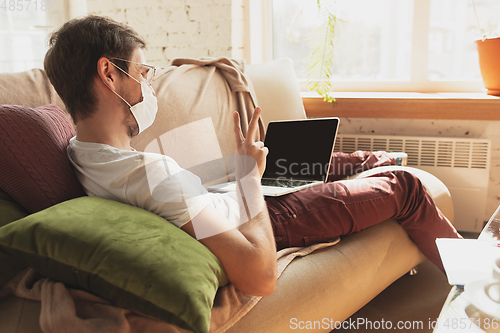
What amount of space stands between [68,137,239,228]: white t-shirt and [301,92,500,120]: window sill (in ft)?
4.63

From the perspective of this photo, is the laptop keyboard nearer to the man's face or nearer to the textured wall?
the man's face

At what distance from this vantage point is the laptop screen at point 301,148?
5.01 ft

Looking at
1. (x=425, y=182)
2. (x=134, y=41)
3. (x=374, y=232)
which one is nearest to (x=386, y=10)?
(x=425, y=182)

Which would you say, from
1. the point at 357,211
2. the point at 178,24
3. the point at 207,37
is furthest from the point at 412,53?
the point at 357,211

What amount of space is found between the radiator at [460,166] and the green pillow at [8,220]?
182 centimetres

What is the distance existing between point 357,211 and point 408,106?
3.46 feet

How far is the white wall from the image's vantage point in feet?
7.04

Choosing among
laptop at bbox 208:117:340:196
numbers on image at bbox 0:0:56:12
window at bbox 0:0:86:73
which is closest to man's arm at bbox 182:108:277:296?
laptop at bbox 208:117:340:196

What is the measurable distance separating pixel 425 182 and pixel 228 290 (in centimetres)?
106

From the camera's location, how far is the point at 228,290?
0.87m

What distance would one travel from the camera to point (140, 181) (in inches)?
34.3

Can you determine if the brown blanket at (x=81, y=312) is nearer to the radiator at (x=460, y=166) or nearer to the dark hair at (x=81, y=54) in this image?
the dark hair at (x=81, y=54)

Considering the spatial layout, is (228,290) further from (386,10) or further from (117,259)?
(386,10)

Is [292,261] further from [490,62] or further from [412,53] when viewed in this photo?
[412,53]
